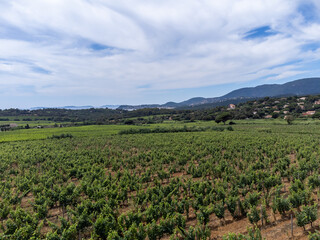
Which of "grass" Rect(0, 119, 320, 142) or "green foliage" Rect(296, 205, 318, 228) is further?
"grass" Rect(0, 119, 320, 142)

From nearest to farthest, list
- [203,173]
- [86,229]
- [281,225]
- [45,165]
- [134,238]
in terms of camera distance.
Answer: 1. [134,238]
2. [281,225]
3. [86,229]
4. [203,173]
5. [45,165]

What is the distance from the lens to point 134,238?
30.2ft

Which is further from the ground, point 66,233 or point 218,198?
point 66,233

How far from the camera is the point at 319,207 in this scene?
12070mm

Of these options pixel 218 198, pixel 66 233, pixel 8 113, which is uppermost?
pixel 8 113

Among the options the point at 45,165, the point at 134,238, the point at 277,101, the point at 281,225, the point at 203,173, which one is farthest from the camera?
the point at 277,101

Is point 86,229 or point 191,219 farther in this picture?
point 191,219

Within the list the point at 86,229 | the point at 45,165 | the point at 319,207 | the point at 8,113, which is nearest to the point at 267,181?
the point at 319,207

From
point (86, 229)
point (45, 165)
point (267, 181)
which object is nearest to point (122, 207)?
point (86, 229)

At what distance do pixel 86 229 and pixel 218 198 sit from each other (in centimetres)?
976

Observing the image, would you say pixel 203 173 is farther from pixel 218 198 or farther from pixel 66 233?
pixel 66 233

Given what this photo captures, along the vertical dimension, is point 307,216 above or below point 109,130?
below

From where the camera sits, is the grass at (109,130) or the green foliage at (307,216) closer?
the green foliage at (307,216)

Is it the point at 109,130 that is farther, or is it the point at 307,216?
the point at 109,130
